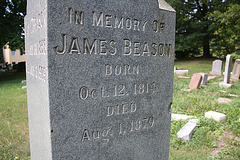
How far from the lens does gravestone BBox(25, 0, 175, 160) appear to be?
1.56 metres

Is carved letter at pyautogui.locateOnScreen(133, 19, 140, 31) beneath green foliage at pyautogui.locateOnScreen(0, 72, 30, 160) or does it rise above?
above

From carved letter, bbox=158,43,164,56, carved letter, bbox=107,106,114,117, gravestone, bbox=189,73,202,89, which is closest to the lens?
carved letter, bbox=107,106,114,117

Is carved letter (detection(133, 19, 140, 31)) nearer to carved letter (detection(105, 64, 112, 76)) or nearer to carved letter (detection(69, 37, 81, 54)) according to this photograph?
carved letter (detection(105, 64, 112, 76))

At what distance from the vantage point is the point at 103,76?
1765 millimetres

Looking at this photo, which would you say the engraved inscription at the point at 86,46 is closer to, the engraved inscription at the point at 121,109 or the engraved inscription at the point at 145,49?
the engraved inscription at the point at 145,49

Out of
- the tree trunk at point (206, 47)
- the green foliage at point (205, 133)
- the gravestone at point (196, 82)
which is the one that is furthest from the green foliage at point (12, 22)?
the tree trunk at point (206, 47)

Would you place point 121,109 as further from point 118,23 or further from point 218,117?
point 218,117

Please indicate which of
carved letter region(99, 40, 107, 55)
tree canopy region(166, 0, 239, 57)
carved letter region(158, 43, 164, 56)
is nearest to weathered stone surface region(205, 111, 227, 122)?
carved letter region(158, 43, 164, 56)

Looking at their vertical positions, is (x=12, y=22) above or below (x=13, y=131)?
above

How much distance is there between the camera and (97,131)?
182 centimetres

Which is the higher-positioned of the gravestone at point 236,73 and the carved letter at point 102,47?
the carved letter at point 102,47

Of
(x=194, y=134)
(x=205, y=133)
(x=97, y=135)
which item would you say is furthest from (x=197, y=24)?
(x=97, y=135)

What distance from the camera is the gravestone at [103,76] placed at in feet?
5.12

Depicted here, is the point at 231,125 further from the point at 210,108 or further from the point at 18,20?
the point at 18,20
